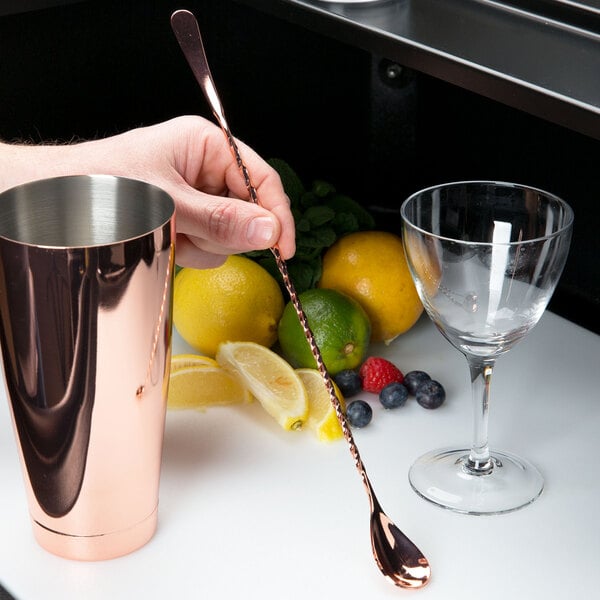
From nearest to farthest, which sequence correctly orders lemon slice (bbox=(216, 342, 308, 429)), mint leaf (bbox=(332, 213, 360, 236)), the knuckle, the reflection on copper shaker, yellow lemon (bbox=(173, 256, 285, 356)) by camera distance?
1. the reflection on copper shaker
2. the knuckle
3. lemon slice (bbox=(216, 342, 308, 429))
4. yellow lemon (bbox=(173, 256, 285, 356))
5. mint leaf (bbox=(332, 213, 360, 236))

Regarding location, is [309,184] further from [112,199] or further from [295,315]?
[112,199]

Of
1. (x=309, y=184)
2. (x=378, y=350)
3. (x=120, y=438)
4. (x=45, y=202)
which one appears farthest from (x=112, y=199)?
(x=309, y=184)

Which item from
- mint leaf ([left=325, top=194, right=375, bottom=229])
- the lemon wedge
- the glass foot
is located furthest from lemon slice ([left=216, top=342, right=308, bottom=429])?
mint leaf ([left=325, top=194, right=375, bottom=229])

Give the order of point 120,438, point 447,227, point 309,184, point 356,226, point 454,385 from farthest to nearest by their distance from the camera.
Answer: point 309,184
point 356,226
point 454,385
point 447,227
point 120,438

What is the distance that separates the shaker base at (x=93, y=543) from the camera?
750 millimetres

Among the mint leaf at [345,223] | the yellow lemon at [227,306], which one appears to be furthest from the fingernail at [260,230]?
the mint leaf at [345,223]

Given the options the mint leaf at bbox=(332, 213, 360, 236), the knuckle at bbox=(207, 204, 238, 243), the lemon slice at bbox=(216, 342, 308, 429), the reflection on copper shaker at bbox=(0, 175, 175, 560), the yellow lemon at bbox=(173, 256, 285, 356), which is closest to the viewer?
the reflection on copper shaker at bbox=(0, 175, 175, 560)

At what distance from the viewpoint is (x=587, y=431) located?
907 mm

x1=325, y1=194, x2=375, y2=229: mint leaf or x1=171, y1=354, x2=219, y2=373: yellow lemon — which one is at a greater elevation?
x1=325, y1=194, x2=375, y2=229: mint leaf

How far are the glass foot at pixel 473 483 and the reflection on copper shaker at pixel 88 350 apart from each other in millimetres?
217

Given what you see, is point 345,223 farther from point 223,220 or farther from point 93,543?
point 93,543

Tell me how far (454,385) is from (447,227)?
0.19 meters

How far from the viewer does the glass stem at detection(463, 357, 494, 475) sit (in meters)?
A: 0.82

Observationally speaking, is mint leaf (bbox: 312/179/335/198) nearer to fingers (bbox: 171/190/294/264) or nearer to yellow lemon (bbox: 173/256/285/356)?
yellow lemon (bbox: 173/256/285/356)
